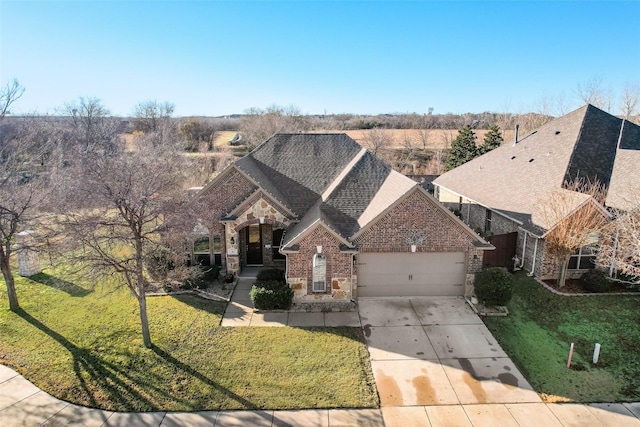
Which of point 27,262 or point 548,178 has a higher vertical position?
point 548,178

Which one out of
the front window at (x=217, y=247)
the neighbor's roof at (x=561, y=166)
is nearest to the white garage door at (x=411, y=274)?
the neighbor's roof at (x=561, y=166)

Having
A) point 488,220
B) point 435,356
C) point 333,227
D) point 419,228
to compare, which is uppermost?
point 419,228

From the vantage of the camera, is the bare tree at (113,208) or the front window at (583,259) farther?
the front window at (583,259)

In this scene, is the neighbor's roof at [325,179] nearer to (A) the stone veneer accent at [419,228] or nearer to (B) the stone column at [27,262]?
(A) the stone veneer accent at [419,228]

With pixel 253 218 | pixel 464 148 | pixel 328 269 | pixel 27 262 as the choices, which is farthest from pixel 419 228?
pixel 464 148

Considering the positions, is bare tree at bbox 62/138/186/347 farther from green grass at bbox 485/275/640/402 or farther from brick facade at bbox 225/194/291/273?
green grass at bbox 485/275/640/402

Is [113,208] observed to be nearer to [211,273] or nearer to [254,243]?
[211,273]

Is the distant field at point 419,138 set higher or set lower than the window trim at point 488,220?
higher

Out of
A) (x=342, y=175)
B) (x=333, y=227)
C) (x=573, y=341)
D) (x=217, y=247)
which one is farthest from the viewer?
(x=342, y=175)
